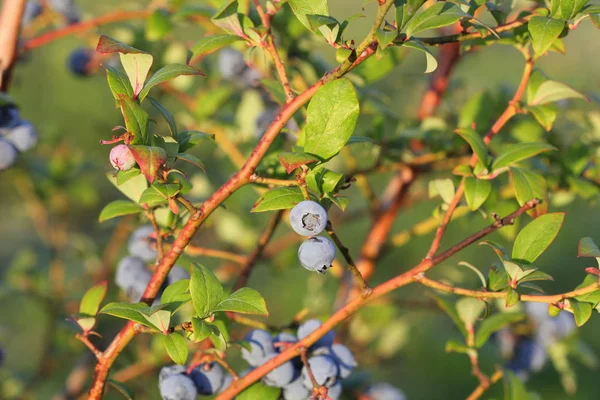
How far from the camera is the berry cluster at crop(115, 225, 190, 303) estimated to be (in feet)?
2.82

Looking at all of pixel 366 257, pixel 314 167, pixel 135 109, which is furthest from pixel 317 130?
pixel 366 257

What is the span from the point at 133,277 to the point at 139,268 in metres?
0.01

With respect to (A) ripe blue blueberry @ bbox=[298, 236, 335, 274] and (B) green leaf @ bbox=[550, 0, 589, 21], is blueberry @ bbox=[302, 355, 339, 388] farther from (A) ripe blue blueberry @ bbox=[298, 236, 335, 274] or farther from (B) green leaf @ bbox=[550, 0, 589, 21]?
(B) green leaf @ bbox=[550, 0, 589, 21]

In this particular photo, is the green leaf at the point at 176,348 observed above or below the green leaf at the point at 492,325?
above

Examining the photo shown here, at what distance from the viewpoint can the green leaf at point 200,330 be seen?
606 millimetres

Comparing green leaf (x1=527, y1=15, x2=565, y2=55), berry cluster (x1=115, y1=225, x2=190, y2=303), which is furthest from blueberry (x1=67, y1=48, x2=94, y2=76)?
green leaf (x1=527, y1=15, x2=565, y2=55)

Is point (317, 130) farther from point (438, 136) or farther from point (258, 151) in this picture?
point (438, 136)

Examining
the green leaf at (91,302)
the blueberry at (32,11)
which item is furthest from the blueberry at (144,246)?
the blueberry at (32,11)

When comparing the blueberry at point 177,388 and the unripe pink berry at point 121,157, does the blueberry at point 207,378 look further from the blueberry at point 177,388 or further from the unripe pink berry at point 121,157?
the unripe pink berry at point 121,157

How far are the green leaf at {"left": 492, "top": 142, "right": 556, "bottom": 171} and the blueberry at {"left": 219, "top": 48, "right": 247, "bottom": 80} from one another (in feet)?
2.35

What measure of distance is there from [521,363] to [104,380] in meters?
0.85

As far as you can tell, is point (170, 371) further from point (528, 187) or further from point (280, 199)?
point (528, 187)

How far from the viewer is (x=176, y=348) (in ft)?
2.07

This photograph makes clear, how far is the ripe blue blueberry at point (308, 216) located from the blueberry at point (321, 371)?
0.21 m
